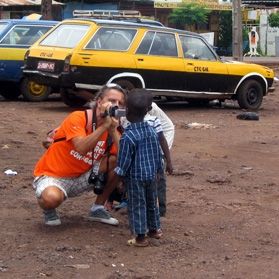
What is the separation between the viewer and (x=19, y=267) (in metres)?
5.28

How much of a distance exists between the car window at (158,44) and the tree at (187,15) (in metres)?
23.7

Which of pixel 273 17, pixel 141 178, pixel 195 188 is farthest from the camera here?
pixel 273 17

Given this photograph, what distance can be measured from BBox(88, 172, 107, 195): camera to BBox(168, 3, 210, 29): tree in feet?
108

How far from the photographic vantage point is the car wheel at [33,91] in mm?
16094

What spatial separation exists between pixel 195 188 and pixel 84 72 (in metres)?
6.45

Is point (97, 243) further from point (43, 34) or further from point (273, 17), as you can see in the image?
point (273, 17)

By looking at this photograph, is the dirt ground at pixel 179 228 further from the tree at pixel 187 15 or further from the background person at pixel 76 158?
the tree at pixel 187 15

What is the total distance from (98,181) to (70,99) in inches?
368

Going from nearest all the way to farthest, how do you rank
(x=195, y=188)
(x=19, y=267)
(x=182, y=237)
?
(x=19, y=267)
(x=182, y=237)
(x=195, y=188)

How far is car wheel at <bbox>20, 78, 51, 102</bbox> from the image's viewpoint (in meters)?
16.1

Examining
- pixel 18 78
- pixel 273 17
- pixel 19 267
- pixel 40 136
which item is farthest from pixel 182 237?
pixel 273 17

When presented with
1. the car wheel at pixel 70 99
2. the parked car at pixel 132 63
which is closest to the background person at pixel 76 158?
the parked car at pixel 132 63

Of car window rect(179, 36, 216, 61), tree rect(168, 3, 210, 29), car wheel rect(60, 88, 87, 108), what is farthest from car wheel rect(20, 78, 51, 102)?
tree rect(168, 3, 210, 29)

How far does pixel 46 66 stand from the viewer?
47.3 ft
